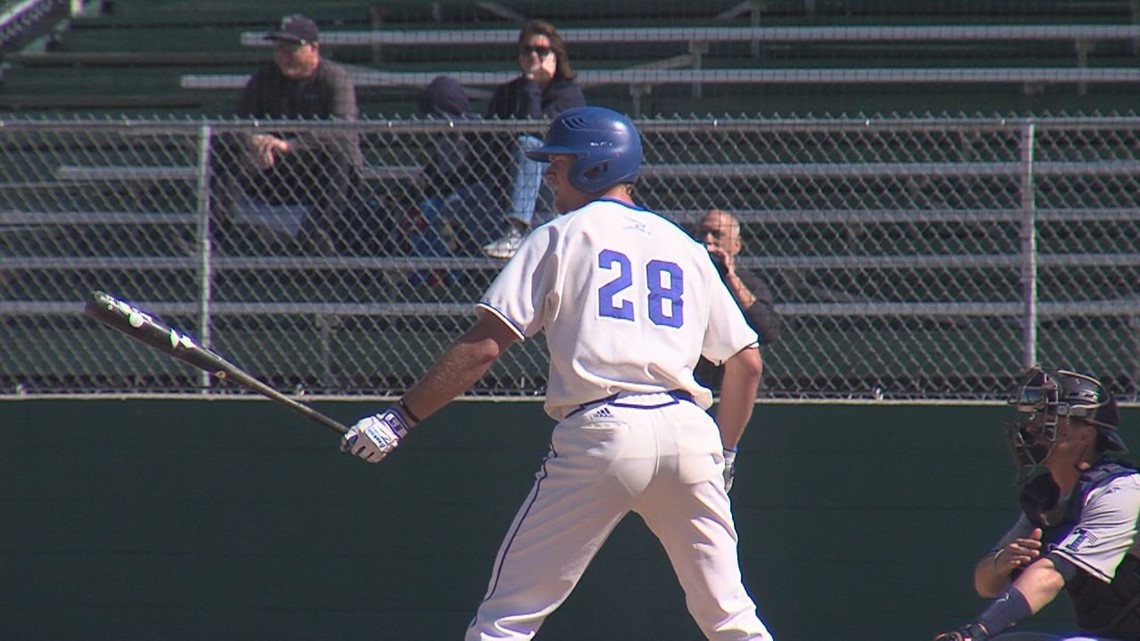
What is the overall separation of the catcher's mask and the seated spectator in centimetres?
300

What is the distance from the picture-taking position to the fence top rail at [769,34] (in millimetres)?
9195

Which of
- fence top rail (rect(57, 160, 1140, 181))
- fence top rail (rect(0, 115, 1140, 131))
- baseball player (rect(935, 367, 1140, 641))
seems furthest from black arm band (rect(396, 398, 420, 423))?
fence top rail (rect(57, 160, 1140, 181))

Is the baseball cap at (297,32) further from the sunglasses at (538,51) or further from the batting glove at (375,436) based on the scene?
the batting glove at (375,436)

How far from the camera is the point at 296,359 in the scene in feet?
23.1

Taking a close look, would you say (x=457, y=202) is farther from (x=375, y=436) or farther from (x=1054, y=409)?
(x=1054, y=409)

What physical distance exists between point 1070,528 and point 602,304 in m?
1.46

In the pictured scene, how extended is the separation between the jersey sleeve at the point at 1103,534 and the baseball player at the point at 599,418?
3.02 feet

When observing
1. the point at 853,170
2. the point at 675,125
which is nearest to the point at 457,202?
the point at 675,125

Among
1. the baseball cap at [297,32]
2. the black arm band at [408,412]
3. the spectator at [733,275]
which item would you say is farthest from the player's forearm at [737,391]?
the baseball cap at [297,32]

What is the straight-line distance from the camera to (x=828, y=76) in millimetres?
8242

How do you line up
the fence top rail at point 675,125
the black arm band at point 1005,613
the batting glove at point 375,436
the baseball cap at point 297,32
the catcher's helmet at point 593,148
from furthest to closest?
the baseball cap at point 297,32
the fence top rail at point 675,125
the catcher's helmet at point 593,148
the batting glove at point 375,436
the black arm band at point 1005,613

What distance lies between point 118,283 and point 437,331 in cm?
152

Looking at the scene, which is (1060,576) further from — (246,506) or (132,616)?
(132,616)

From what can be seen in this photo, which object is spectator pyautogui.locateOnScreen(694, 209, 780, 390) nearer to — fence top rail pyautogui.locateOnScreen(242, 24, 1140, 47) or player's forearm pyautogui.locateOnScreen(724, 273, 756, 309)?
player's forearm pyautogui.locateOnScreen(724, 273, 756, 309)
